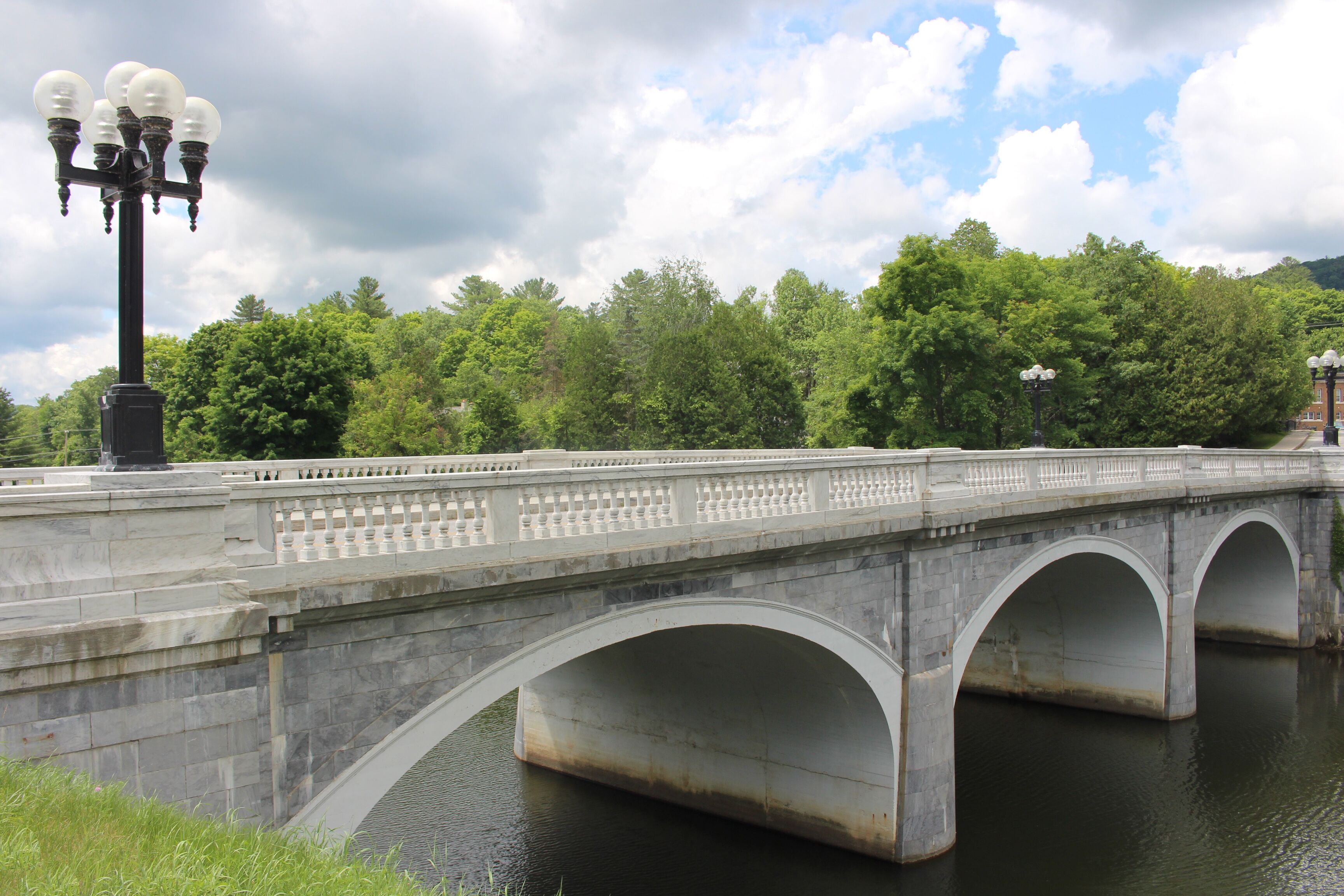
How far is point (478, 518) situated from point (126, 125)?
12.9 feet

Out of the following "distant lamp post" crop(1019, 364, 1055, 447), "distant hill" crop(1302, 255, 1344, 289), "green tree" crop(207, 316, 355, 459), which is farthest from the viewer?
"distant hill" crop(1302, 255, 1344, 289)

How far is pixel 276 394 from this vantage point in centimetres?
3466

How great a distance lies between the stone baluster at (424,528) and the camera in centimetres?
751

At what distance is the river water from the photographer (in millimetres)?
13938

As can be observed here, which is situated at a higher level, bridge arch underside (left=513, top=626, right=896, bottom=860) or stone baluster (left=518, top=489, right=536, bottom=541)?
stone baluster (left=518, top=489, right=536, bottom=541)

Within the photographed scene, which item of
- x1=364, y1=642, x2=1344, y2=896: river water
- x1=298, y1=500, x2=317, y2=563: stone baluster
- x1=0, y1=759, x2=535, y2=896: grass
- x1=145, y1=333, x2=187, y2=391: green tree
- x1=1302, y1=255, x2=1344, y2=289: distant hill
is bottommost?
x1=364, y1=642, x2=1344, y2=896: river water

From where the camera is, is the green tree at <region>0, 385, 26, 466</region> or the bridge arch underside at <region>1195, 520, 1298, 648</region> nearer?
the bridge arch underside at <region>1195, 520, 1298, 648</region>

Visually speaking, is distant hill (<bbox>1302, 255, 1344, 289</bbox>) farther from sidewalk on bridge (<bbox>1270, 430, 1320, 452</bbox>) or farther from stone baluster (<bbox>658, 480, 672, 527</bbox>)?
stone baluster (<bbox>658, 480, 672, 527</bbox>)

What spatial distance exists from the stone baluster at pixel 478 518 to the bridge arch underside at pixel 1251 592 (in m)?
25.3

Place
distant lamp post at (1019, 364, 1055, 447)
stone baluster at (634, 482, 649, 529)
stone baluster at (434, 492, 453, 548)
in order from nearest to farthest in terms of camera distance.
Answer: stone baluster at (434, 492, 453, 548) → stone baluster at (634, 482, 649, 529) → distant lamp post at (1019, 364, 1055, 447)

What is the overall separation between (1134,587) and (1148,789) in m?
4.55

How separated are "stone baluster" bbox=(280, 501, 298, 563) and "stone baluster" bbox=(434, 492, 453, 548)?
46.0 inches

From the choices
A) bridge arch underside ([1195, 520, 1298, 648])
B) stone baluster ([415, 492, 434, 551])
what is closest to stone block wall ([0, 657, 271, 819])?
stone baluster ([415, 492, 434, 551])

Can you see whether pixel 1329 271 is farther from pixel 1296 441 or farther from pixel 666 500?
pixel 666 500
